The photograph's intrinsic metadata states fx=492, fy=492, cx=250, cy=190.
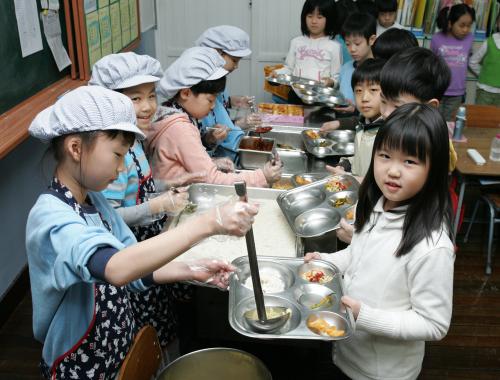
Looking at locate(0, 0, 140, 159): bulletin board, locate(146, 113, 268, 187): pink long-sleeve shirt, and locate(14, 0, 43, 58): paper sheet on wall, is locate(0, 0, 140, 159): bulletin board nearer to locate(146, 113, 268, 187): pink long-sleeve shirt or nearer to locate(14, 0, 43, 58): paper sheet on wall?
locate(14, 0, 43, 58): paper sheet on wall

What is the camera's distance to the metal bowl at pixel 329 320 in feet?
5.26

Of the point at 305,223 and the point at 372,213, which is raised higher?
the point at 372,213

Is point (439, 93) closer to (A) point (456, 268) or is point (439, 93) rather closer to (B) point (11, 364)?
(A) point (456, 268)

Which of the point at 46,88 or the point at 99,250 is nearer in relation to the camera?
the point at 99,250

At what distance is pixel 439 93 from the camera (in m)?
2.31

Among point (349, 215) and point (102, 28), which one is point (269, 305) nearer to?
point (349, 215)

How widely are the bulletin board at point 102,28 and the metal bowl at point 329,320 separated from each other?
2.66 m

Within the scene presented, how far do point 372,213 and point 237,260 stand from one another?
0.55m

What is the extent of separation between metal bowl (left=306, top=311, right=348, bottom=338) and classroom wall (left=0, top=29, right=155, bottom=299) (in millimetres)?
2006

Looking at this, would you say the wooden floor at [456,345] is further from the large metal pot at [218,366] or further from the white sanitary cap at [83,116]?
the white sanitary cap at [83,116]

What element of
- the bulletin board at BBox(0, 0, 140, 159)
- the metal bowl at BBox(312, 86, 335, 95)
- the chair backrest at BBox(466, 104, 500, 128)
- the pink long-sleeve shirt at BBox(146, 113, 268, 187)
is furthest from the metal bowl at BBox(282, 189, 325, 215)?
the chair backrest at BBox(466, 104, 500, 128)

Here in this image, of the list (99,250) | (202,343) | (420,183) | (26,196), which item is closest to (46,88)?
(26,196)

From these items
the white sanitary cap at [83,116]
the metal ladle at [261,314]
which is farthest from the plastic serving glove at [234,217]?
the white sanitary cap at [83,116]

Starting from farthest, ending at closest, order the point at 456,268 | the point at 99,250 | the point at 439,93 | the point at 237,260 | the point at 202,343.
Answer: the point at 456,268, the point at 202,343, the point at 439,93, the point at 237,260, the point at 99,250
